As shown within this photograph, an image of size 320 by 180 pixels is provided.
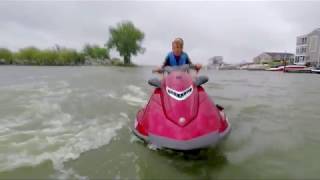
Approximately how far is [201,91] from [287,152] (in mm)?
1523

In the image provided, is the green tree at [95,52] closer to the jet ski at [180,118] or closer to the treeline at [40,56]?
the treeline at [40,56]

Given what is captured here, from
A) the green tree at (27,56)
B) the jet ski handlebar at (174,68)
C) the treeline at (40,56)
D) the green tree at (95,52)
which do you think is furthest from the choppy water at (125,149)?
the green tree at (95,52)

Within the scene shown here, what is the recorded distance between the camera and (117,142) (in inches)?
166

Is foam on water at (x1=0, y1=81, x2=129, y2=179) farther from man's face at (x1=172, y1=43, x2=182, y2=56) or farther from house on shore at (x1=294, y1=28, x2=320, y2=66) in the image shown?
house on shore at (x1=294, y1=28, x2=320, y2=66)

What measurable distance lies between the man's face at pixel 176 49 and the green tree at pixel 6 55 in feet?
265

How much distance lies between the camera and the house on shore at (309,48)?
58.5 meters

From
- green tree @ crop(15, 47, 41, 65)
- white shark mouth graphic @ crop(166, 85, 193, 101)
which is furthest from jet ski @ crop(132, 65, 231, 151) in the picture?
green tree @ crop(15, 47, 41, 65)

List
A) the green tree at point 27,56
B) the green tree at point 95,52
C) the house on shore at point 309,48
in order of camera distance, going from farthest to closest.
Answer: the green tree at point 95,52
the green tree at point 27,56
the house on shore at point 309,48

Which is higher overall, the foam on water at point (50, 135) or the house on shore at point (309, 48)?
the house on shore at point (309, 48)

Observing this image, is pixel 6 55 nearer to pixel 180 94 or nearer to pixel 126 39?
pixel 126 39

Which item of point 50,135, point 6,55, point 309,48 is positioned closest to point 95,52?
point 6,55

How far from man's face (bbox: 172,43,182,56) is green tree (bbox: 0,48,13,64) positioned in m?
80.6

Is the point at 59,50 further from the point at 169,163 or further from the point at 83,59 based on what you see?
the point at 169,163

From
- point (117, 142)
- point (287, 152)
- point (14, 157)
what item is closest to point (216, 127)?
point (287, 152)
